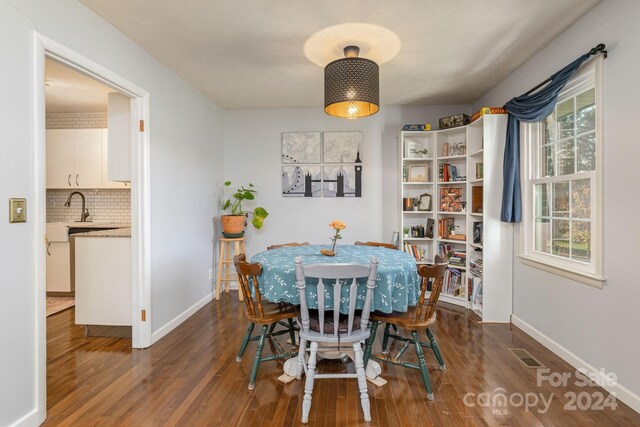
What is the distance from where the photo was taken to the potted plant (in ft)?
14.1

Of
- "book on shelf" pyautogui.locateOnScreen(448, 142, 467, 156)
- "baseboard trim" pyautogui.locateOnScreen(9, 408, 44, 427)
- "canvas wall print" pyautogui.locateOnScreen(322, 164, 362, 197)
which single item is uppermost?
"book on shelf" pyautogui.locateOnScreen(448, 142, 467, 156)

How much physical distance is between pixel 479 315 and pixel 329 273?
8.40 feet

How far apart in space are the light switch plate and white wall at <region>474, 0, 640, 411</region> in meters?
3.46

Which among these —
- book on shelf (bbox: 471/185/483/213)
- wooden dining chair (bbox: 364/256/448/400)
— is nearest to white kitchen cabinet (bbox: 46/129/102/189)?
wooden dining chair (bbox: 364/256/448/400)

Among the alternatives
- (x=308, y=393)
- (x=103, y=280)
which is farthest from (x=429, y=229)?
→ (x=103, y=280)

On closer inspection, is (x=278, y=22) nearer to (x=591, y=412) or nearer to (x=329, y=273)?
(x=329, y=273)

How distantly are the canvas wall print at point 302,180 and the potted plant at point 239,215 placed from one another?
18.9 inches

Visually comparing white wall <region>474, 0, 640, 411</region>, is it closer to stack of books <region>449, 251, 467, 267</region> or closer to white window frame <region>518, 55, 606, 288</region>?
white window frame <region>518, 55, 606, 288</region>

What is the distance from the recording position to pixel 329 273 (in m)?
1.92

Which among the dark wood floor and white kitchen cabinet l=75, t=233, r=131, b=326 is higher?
white kitchen cabinet l=75, t=233, r=131, b=326

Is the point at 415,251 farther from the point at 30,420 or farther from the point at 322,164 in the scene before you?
the point at 30,420

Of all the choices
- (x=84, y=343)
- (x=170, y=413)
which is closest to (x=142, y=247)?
(x=84, y=343)

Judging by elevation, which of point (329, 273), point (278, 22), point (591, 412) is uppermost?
point (278, 22)

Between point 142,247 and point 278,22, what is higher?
point 278,22
